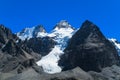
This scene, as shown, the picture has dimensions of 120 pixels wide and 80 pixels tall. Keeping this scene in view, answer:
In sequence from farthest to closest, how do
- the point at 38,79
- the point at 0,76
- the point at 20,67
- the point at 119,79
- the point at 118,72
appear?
the point at 20,67, the point at 118,72, the point at 119,79, the point at 0,76, the point at 38,79

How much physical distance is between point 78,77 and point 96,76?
21677 millimetres

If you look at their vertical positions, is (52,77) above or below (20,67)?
below

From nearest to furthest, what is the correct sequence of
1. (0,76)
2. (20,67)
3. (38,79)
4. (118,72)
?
(38,79), (0,76), (118,72), (20,67)

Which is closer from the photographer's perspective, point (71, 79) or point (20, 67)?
point (71, 79)

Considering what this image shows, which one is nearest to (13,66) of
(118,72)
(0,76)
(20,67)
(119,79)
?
(20,67)

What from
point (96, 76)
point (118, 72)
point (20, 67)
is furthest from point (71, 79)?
point (20, 67)

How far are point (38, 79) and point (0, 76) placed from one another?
21658 mm

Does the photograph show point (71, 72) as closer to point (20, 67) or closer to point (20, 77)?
point (20, 77)

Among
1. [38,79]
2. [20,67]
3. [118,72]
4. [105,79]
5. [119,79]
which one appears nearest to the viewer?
[38,79]

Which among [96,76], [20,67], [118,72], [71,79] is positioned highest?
[20,67]

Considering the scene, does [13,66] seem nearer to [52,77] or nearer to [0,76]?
[0,76]

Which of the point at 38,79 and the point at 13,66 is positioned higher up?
the point at 13,66

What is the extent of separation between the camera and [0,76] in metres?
106

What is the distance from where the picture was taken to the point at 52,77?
87.0 metres
